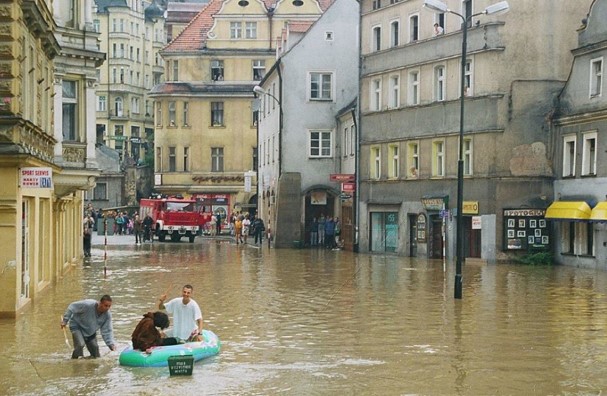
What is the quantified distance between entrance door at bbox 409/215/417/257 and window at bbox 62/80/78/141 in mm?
18295

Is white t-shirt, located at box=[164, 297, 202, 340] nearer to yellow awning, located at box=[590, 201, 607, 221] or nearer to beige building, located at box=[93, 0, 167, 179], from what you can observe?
yellow awning, located at box=[590, 201, 607, 221]

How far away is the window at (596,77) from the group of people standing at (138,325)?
93.7 ft

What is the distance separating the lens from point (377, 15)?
5628 centimetres

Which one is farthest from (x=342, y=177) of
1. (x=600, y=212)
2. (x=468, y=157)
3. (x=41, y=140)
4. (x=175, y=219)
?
(x=41, y=140)

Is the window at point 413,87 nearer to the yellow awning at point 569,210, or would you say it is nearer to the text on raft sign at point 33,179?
the yellow awning at point 569,210

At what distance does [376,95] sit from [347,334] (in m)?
34.9

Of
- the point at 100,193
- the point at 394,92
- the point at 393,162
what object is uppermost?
the point at 394,92

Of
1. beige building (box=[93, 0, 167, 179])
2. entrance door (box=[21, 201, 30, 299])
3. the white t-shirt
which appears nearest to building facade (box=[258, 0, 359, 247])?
entrance door (box=[21, 201, 30, 299])

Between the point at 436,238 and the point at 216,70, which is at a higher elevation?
the point at 216,70

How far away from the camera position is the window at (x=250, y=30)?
9188 cm

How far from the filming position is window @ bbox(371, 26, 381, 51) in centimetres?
5641

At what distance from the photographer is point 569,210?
4484cm

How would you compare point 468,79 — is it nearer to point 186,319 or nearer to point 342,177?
point 342,177

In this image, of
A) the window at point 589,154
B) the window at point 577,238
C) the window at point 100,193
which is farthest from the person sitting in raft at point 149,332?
the window at point 100,193
